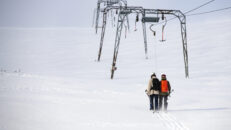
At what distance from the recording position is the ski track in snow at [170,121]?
7809 millimetres

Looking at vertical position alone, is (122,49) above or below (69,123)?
above

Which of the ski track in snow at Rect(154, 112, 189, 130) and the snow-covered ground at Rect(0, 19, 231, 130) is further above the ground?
the snow-covered ground at Rect(0, 19, 231, 130)

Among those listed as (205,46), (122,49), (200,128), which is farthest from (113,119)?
(122,49)

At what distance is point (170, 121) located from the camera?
8648 millimetres

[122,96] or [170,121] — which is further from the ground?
[122,96]

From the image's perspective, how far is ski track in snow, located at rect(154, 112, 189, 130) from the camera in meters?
7.81

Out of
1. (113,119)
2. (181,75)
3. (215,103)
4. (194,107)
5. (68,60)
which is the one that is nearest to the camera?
(113,119)

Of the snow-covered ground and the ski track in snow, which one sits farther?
the snow-covered ground

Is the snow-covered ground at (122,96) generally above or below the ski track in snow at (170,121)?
above

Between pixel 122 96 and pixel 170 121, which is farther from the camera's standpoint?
pixel 122 96

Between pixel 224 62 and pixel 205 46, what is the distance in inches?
341

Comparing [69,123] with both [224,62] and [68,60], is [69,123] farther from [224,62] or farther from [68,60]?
[68,60]

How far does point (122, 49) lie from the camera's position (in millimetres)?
38406

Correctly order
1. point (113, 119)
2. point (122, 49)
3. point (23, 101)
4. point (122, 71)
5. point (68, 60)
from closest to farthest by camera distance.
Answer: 1. point (113, 119)
2. point (23, 101)
3. point (122, 71)
4. point (68, 60)
5. point (122, 49)
